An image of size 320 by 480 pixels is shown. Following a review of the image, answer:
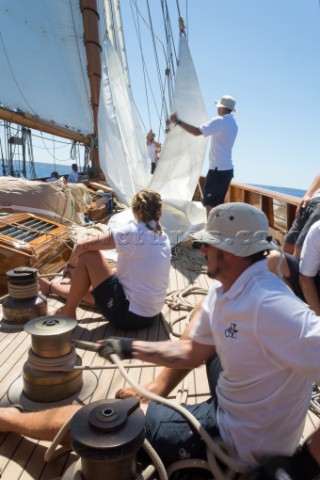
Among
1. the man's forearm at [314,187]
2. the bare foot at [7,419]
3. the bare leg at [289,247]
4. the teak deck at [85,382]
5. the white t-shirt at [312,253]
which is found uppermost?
the man's forearm at [314,187]

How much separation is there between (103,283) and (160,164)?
2.63 metres

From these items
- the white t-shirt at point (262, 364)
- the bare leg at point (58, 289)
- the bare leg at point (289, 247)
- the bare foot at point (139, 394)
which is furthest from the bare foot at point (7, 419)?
the bare leg at point (289, 247)

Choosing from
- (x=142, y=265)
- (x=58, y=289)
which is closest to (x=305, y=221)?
(x=142, y=265)

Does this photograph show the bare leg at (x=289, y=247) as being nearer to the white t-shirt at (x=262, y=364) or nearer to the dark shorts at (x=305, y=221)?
the dark shorts at (x=305, y=221)

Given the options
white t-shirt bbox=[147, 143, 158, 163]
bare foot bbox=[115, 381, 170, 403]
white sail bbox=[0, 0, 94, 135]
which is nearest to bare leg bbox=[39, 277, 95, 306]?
bare foot bbox=[115, 381, 170, 403]

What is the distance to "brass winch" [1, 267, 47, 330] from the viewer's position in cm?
238

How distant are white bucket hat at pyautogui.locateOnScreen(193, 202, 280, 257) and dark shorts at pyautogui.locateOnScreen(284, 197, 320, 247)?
151 cm

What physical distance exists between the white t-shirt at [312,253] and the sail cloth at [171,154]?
2.43m

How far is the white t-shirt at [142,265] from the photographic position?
2.24 metres

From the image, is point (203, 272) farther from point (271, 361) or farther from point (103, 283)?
point (271, 361)

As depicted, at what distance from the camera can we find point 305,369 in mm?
925

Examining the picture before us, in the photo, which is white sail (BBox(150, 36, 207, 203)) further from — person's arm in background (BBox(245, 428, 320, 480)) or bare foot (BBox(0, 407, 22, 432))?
person's arm in background (BBox(245, 428, 320, 480))

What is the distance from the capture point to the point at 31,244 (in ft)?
10.2

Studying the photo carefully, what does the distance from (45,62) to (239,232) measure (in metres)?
9.52
